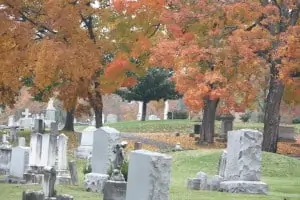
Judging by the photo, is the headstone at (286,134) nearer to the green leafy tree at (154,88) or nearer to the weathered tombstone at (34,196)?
the green leafy tree at (154,88)

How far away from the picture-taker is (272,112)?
2861cm

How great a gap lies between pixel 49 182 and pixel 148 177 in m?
2.77

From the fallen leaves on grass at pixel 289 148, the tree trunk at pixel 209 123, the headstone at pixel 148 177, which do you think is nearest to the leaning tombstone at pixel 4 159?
the headstone at pixel 148 177

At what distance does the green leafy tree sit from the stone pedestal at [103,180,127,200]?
3885cm

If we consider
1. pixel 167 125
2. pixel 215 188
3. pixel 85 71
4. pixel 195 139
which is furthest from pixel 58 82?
pixel 215 188

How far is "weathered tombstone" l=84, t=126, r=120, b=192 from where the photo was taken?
1538 centimetres

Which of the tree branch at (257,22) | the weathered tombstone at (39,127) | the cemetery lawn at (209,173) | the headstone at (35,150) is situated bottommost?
the cemetery lawn at (209,173)

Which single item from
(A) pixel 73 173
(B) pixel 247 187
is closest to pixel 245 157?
(B) pixel 247 187

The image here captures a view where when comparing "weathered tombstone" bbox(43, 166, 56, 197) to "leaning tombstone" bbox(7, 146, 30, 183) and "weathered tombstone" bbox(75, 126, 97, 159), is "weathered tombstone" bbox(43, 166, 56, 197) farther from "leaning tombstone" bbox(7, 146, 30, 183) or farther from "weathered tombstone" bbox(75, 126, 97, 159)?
"weathered tombstone" bbox(75, 126, 97, 159)

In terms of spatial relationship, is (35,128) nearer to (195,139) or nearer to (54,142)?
(54,142)

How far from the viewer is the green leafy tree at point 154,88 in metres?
51.2

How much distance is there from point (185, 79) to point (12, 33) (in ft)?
25.2

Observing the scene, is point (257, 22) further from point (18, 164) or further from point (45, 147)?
point (18, 164)

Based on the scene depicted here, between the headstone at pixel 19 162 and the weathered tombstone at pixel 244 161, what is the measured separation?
557 cm
